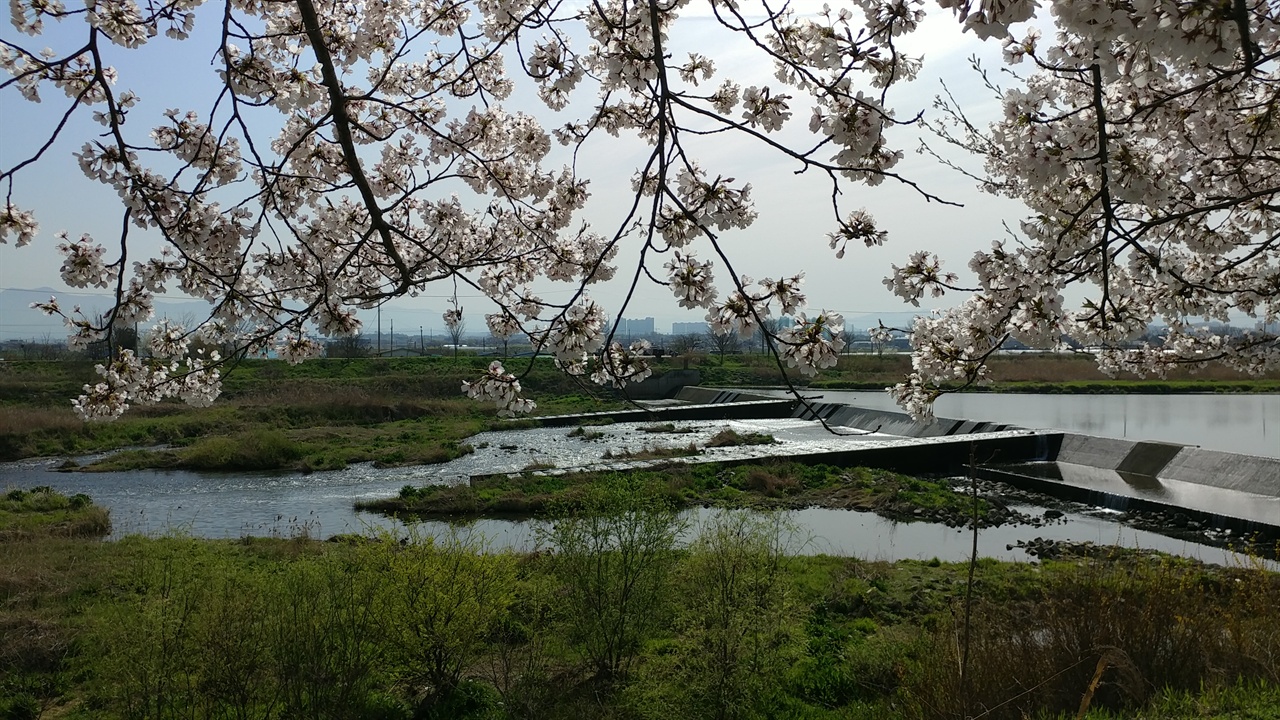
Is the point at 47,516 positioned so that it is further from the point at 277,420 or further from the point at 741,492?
the point at 277,420

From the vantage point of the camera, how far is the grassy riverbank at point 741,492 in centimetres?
1530

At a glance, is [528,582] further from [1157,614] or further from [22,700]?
[1157,614]

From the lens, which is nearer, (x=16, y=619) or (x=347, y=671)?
(x=347, y=671)

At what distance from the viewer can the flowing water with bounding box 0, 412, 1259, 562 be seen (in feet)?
42.0

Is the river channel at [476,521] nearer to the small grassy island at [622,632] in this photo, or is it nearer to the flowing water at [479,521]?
the flowing water at [479,521]

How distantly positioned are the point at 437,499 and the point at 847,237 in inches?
585

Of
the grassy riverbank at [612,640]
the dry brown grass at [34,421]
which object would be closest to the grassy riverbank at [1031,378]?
the grassy riverbank at [612,640]

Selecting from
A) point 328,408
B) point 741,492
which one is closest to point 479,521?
point 741,492

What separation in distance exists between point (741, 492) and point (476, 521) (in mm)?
7343

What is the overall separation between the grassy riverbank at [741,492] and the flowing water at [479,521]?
0.56 metres

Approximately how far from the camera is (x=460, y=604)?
272 inches

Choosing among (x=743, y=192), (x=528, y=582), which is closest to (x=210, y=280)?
(x=743, y=192)

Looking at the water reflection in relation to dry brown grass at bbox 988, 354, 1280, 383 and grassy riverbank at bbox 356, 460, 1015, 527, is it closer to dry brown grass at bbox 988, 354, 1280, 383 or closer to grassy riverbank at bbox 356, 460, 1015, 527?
grassy riverbank at bbox 356, 460, 1015, 527

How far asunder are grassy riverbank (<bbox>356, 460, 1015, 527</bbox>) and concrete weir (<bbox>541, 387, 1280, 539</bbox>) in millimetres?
1126
